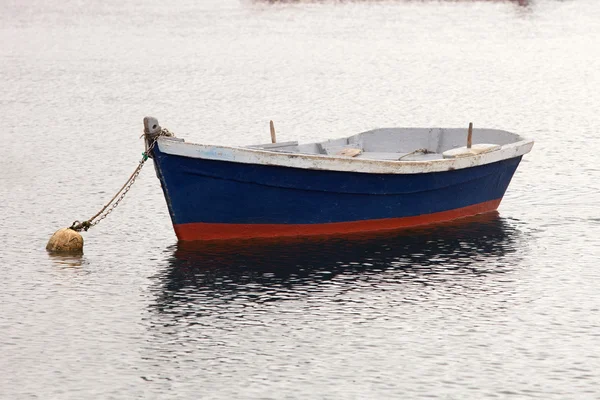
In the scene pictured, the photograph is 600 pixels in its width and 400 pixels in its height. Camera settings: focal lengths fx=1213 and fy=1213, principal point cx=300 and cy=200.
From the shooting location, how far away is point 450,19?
9681cm

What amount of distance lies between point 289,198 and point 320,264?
1.59 metres

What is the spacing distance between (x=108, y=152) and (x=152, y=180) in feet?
16.2

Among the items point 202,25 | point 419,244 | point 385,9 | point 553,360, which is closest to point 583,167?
point 419,244

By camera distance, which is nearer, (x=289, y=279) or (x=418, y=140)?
(x=289, y=279)

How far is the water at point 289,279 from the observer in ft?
49.6

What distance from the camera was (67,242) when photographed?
21.3 meters

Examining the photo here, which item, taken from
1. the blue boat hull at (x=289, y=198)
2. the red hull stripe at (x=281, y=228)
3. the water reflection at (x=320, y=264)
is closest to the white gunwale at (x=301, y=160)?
the blue boat hull at (x=289, y=198)

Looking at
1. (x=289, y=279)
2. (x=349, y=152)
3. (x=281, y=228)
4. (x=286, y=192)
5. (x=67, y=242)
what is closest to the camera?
(x=289, y=279)

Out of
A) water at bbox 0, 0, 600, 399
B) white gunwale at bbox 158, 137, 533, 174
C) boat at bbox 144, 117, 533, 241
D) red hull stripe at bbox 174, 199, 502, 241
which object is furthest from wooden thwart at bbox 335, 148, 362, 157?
white gunwale at bbox 158, 137, 533, 174

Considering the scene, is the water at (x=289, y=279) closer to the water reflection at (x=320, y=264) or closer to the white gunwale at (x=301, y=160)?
the water reflection at (x=320, y=264)

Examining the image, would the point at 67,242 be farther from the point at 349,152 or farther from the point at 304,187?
the point at 349,152

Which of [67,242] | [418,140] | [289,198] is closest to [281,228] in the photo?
[289,198]

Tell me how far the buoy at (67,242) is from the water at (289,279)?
39 centimetres

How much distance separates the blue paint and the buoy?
1743 millimetres
